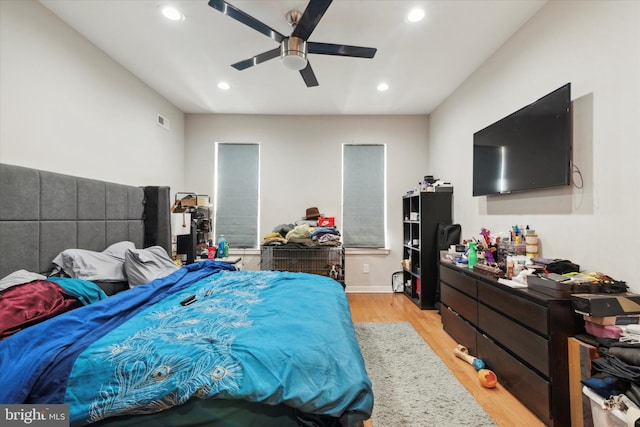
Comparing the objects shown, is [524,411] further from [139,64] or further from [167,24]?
[139,64]

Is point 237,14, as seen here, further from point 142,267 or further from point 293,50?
point 142,267

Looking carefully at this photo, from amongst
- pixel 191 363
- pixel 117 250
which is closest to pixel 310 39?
pixel 117 250

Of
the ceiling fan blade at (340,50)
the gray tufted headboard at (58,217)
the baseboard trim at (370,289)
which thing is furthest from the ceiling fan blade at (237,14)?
the baseboard trim at (370,289)

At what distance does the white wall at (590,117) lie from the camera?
1.48 meters

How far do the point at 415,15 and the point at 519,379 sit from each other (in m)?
2.75

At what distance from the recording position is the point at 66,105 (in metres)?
2.18

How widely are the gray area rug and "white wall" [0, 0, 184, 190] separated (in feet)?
9.85

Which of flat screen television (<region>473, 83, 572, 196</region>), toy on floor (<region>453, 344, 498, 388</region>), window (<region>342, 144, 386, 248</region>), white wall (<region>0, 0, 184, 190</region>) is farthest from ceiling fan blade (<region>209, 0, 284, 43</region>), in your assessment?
toy on floor (<region>453, 344, 498, 388</region>)

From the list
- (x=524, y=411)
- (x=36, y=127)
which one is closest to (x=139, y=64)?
(x=36, y=127)

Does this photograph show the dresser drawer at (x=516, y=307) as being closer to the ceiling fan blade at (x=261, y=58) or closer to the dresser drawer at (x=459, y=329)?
the dresser drawer at (x=459, y=329)

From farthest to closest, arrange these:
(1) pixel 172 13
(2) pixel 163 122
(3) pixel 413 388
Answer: (2) pixel 163 122, (1) pixel 172 13, (3) pixel 413 388

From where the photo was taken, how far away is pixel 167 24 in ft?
7.25

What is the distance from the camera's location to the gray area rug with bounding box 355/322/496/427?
1.56 meters

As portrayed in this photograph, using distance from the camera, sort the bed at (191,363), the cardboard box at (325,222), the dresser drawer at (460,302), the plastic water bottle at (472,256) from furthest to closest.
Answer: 1. the cardboard box at (325,222)
2. the plastic water bottle at (472,256)
3. the dresser drawer at (460,302)
4. the bed at (191,363)
